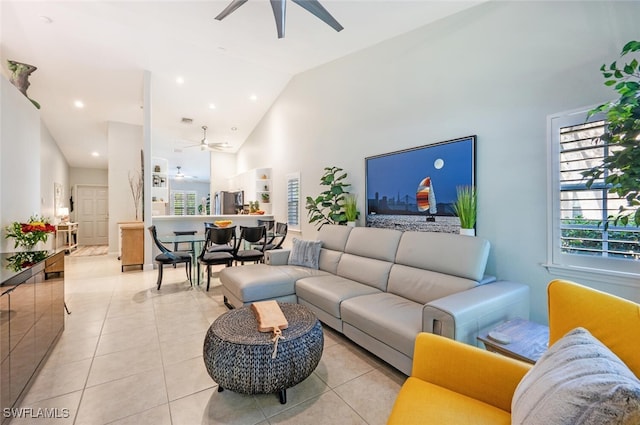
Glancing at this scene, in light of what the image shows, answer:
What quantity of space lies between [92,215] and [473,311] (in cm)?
1171

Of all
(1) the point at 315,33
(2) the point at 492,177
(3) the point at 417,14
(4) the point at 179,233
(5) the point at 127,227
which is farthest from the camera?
(4) the point at 179,233

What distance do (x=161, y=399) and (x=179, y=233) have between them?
4.53m

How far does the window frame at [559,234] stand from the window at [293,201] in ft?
13.9

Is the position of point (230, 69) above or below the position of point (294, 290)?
above

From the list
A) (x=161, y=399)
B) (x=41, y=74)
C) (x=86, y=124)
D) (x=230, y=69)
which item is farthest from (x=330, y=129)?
(x=86, y=124)

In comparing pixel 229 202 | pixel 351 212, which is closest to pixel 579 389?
pixel 351 212

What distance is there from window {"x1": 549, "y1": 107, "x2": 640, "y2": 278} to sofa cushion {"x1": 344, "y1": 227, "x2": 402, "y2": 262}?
4.36 ft

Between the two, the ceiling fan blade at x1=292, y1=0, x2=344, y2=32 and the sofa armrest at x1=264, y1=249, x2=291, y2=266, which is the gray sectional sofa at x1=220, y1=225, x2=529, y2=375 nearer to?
the sofa armrest at x1=264, y1=249, x2=291, y2=266

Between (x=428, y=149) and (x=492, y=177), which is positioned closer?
(x=492, y=177)

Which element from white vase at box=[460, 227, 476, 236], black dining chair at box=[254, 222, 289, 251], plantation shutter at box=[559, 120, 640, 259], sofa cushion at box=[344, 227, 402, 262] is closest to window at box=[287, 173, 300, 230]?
black dining chair at box=[254, 222, 289, 251]

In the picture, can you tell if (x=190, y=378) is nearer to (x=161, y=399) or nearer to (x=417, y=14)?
(x=161, y=399)

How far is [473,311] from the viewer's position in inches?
70.4

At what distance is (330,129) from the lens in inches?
189

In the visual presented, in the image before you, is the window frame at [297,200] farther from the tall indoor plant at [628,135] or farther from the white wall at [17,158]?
the tall indoor plant at [628,135]
